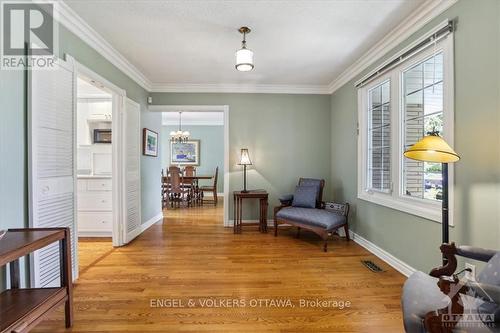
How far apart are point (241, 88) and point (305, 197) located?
7.07 feet

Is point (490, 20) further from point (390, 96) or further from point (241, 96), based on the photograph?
point (241, 96)

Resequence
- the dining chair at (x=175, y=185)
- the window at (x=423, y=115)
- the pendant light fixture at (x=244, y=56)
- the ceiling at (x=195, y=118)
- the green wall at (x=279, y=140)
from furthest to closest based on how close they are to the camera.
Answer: the ceiling at (x=195, y=118)
the dining chair at (x=175, y=185)
the green wall at (x=279, y=140)
the pendant light fixture at (x=244, y=56)
the window at (x=423, y=115)

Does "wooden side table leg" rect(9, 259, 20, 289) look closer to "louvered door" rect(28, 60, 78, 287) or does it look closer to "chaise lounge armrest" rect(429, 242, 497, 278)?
"louvered door" rect(28, 60, 78, 287)

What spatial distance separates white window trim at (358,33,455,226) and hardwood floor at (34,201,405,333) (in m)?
0.72

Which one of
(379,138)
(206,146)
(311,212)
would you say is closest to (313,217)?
(311,212)

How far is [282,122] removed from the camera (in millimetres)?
4555

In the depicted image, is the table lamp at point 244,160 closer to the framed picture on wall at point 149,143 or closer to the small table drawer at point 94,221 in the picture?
the framed picture on wall at point 149,143

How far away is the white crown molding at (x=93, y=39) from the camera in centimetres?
228

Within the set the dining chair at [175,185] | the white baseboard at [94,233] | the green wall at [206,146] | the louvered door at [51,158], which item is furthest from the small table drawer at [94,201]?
the green wall at [206,146]

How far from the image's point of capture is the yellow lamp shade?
1652 mm

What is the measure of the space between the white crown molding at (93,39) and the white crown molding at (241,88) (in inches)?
23.9

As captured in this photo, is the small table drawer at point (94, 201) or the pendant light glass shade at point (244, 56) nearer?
the pendant light glass shade at point (244, 56)

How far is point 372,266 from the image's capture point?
9.11ft

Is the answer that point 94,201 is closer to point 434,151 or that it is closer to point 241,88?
point 241,88
